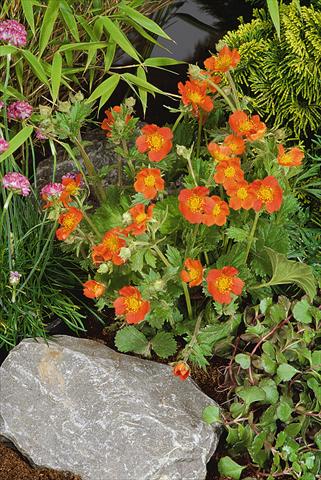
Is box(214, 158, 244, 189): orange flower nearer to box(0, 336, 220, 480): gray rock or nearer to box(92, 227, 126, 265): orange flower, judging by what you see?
box(92, 227, 126, 265): orange flower

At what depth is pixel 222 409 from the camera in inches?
88.3

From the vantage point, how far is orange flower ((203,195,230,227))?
1997 millimetres

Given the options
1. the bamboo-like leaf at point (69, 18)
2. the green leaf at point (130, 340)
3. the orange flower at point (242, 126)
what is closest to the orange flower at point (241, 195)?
the orange flower at point (242, 126)

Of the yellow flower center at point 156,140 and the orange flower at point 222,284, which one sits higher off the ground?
the yellow flower center at point 156,140

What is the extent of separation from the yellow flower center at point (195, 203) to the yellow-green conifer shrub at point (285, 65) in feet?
2.17

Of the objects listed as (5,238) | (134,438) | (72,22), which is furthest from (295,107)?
(134,438)

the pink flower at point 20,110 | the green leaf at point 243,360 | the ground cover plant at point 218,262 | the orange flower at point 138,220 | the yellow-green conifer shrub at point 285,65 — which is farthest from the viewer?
the yellow-green conifer shrub at point 285,65

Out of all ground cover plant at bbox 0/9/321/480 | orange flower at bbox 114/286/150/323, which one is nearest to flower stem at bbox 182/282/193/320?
ground cover plant at bbox 0/9/321/480

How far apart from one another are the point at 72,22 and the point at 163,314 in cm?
77

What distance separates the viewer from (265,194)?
2027 mm

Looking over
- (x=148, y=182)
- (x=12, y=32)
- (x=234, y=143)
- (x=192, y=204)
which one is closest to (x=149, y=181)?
(x=148, y=182)

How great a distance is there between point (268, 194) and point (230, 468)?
0.65m

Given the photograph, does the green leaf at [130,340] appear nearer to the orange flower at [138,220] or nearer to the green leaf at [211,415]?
the green leaf at [211,415]

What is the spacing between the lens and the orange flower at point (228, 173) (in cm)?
201
